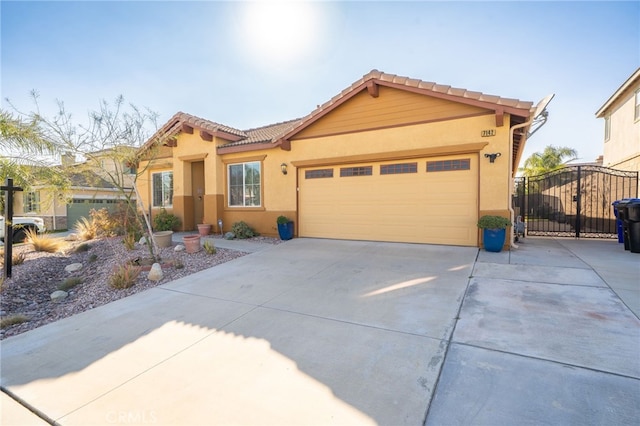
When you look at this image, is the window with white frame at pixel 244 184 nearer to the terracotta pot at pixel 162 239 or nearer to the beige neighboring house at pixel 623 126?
the terracotta pot at pixel 162 239

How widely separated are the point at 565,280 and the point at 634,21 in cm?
836

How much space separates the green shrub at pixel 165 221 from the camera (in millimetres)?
12914

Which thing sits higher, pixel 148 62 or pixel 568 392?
pixel 148 62

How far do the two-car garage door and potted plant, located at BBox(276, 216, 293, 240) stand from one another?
1.59ft

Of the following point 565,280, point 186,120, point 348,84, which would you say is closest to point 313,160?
point 348,84

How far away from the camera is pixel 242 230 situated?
10969 mm

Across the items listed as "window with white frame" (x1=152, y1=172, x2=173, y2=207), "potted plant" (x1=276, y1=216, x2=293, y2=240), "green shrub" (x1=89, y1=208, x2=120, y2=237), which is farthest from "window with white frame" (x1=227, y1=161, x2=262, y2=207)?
"green shrub" (x1=89, y1=208, x2=120, y2=237)

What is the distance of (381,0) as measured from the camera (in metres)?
7.90

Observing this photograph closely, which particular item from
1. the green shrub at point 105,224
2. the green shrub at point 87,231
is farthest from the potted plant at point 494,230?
the green shrub at point 87,231

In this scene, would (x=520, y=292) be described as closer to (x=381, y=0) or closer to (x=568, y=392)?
(x=568, y=392)

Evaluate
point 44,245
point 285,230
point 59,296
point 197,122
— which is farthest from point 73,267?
point 197,122

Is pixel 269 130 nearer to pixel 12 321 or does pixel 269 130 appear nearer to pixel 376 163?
pixel 376 163

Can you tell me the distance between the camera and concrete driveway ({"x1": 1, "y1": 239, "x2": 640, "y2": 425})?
2338mm

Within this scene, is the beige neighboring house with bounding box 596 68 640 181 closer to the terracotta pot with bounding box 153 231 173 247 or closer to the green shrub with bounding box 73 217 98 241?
the terracotta pot with bounding box 153 231 173 247
